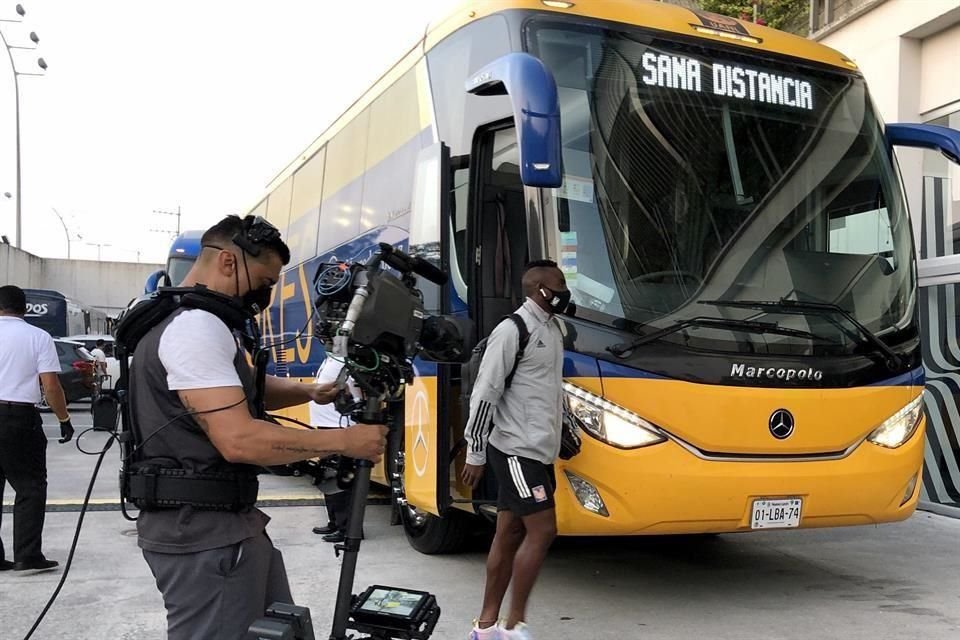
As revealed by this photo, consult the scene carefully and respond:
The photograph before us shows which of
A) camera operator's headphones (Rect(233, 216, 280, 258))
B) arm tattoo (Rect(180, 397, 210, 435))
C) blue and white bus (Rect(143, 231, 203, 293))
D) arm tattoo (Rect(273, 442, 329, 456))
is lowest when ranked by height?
arm tattoo (Rect(273, 442, 329, 456))

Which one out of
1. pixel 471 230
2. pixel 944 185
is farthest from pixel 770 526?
pixel 944 185

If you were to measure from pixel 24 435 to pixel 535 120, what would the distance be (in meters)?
4.03

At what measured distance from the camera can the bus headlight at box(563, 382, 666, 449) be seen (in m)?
4.54

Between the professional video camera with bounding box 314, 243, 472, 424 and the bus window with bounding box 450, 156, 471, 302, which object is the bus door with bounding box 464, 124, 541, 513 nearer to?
the bus window with bounding box 450, 156, 471, 302

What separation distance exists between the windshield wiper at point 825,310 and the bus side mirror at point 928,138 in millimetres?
1477

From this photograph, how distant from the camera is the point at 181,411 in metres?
2.59

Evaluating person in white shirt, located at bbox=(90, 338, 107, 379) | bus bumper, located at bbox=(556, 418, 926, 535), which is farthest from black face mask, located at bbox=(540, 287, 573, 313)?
person in white shirt, located at bbox=(90, 338, 107, 379)

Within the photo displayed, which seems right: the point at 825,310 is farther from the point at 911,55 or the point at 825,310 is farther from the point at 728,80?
the point at 911,55

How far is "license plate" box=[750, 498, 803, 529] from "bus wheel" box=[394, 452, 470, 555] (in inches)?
87.6

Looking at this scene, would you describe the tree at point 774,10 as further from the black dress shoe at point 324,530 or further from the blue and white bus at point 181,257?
the black dress shoe at point 324,530

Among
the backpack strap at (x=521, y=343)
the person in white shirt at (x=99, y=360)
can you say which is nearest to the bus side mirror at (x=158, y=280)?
the person in white shirt at (x=99, y=360)

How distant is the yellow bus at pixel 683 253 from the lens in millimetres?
4574

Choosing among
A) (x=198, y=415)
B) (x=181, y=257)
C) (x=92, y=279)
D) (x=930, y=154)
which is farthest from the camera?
(x=92, y=279)

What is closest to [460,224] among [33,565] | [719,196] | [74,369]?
[719,196]
